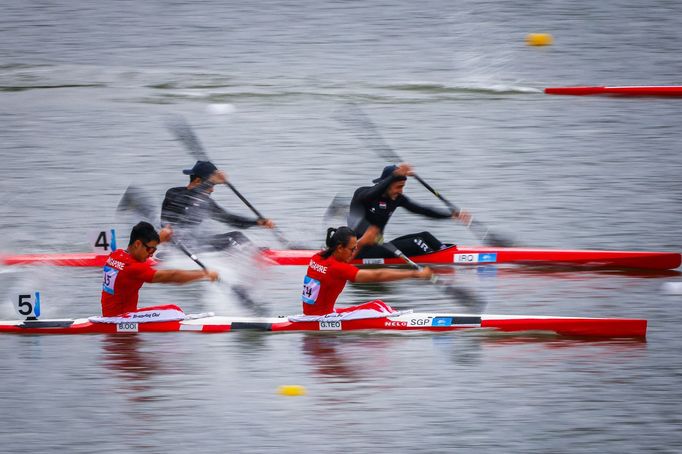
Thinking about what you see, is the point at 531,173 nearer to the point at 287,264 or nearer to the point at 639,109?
the point at 639,109

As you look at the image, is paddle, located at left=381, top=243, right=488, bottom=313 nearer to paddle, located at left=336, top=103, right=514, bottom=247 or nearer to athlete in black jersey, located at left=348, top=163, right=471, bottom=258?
athlete in black jersey, located at left=348, top=163, right=471, bottom=258

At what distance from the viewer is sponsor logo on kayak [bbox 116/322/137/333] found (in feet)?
46.2

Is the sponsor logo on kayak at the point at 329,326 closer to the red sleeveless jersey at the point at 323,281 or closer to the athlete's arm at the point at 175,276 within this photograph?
the red sleeveless jersey at the point at 323,281

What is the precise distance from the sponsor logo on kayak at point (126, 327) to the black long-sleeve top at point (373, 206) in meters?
3.87

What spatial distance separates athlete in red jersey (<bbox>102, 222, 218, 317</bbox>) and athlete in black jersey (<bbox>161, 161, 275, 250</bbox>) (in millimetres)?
2680

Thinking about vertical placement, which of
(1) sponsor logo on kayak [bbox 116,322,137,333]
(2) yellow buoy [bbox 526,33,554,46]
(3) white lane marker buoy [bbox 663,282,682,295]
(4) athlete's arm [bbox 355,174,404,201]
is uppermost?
(2) yellow buoy [bbox 526,33,554,46]

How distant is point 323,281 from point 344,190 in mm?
7077

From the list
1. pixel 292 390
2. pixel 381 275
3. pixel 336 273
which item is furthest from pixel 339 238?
pixel 292 390

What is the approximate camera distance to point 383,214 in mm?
16766

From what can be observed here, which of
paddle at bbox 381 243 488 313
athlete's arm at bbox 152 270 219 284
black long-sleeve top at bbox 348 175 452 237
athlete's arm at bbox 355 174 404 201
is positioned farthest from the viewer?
black long-sleeve top at bbox 348 175 452 237

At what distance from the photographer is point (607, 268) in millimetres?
17125

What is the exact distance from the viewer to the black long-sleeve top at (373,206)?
1658 cm

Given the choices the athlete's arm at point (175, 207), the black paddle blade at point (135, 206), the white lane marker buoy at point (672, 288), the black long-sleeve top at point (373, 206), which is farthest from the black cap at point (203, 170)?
the white lane marker buoy at point (672, 288)

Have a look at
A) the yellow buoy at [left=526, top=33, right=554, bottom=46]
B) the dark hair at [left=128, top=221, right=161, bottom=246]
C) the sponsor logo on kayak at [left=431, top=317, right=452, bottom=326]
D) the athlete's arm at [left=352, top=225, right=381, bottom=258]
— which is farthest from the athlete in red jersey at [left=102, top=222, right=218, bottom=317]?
the yellow buoy at [left=526, top=33, right=554, bottom=46]
